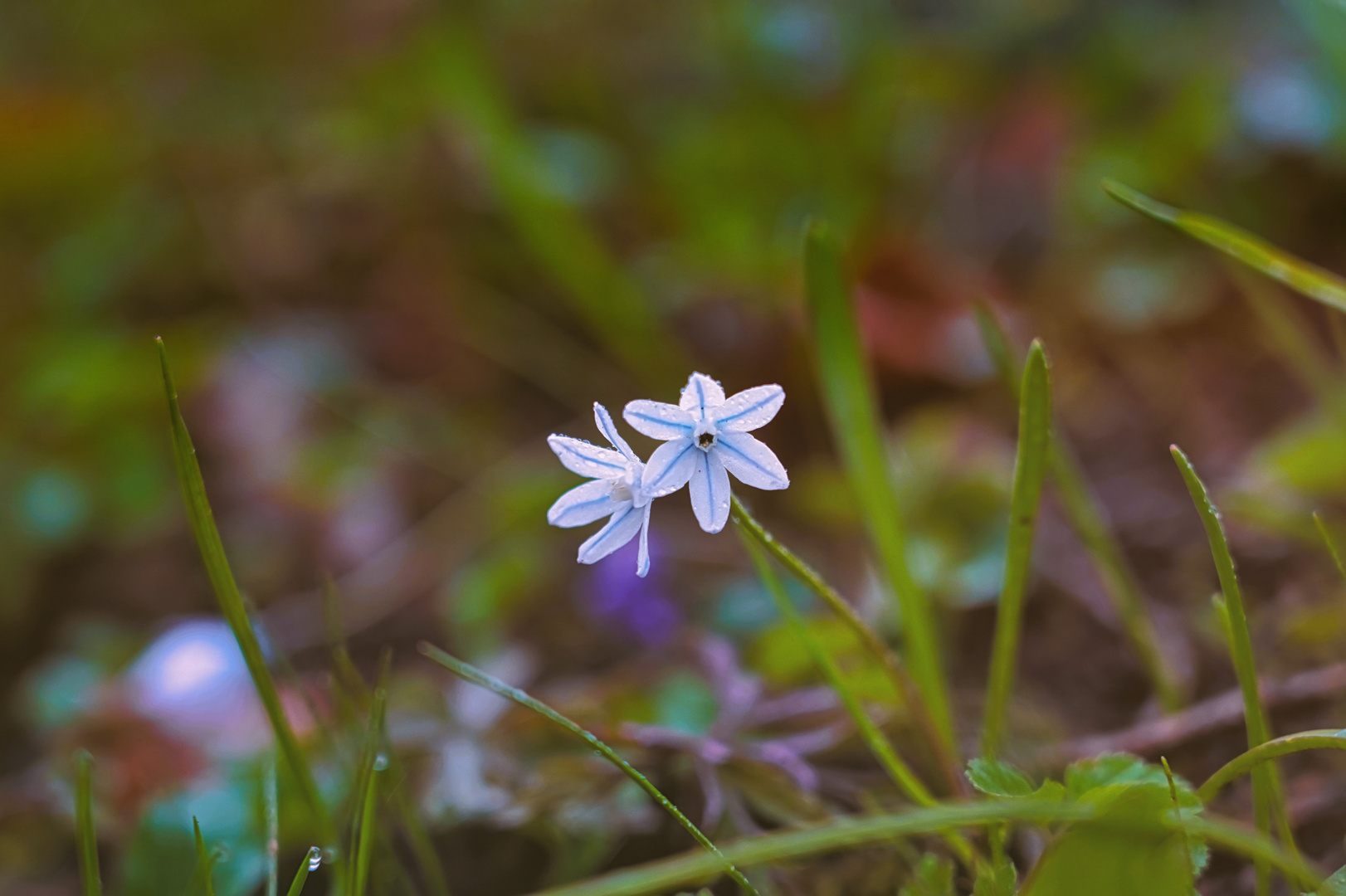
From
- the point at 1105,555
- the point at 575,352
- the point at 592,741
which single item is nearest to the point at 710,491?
the point at 592,741

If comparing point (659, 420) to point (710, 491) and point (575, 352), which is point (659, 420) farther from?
point (575, 352)

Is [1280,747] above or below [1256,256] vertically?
below

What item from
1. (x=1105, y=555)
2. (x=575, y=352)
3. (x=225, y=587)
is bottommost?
(x=1105, y=555)

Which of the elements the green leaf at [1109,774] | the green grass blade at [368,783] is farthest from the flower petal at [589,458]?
the green leaf at [1109,774]

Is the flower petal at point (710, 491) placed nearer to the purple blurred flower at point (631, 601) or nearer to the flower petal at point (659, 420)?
the flower petal at point (659, 420)

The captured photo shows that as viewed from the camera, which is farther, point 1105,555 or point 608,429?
point 1105,555

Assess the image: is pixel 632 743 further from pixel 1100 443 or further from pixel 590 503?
pixel 1100 443
